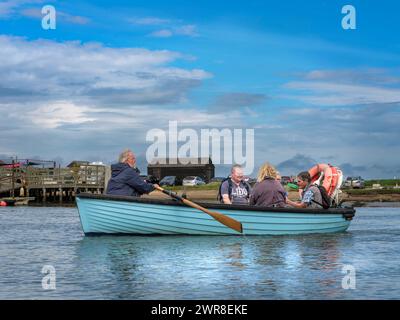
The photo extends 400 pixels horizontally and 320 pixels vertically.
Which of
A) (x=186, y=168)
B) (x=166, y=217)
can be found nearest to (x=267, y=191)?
(x=166, y=217)

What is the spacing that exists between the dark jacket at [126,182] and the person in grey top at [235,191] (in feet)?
7.15

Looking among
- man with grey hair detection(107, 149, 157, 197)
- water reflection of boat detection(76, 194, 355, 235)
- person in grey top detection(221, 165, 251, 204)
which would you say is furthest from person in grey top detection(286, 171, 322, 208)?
man with grey hair detection(107, 149, 157, 197)

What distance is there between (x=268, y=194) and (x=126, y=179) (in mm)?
4093

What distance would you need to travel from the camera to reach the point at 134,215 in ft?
65.9

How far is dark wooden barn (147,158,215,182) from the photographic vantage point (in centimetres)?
9144

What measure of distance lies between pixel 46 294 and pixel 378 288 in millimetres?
5666

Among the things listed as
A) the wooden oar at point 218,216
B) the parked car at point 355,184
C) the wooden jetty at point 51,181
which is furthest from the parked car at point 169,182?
the wooden oar at point 218,216

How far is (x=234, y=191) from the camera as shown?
20969 millimetres

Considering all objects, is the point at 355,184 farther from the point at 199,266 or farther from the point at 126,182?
the point at 199,266

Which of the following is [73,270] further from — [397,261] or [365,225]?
[365,225]

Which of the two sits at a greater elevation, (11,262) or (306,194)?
(306,194)

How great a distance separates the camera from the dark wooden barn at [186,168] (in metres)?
91.4

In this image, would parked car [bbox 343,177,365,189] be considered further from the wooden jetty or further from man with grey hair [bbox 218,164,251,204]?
man with grey hair [bbox 218,164,251,204]
